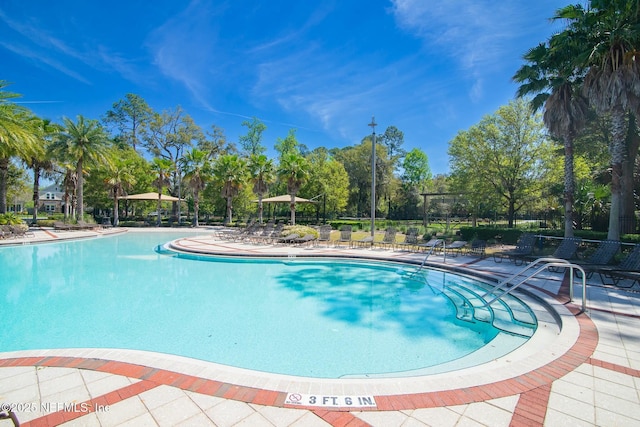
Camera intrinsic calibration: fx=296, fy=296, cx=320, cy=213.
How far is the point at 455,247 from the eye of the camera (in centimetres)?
1300

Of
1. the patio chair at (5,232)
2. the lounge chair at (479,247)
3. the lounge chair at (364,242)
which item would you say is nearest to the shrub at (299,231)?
the lounge chair at (364,242)

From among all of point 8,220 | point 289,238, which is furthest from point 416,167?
point 8,220

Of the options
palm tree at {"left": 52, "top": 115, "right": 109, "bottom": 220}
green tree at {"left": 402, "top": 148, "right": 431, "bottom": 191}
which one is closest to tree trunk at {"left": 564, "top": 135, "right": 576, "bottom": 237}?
palm tree at {"left": 52, "top": 115, "right": 109, "bottom": 220}

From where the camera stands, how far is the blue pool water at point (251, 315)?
506cm

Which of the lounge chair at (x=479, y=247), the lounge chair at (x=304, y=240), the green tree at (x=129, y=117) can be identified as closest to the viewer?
the lounge chair at (x=479, y=247)

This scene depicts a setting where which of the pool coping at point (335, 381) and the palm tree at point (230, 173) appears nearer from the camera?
the pool coping at point (335, 381)

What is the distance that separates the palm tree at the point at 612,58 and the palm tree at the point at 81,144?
31.5 metres

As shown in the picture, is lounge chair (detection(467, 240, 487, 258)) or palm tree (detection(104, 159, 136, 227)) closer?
lounge chair (detection(467, 240, 487, 258))

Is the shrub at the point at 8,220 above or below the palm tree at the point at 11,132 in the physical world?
below

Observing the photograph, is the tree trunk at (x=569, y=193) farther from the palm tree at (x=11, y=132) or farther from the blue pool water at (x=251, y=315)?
the palm tree at (x=11, y=132)

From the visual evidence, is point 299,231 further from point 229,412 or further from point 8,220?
point 8,220

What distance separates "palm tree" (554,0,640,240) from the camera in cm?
1006

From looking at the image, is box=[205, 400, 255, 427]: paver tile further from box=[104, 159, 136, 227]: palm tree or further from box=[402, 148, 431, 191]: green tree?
box=[402, 148, 431, 191]: green tree

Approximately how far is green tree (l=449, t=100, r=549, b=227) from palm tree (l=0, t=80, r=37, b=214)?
1072 inches
